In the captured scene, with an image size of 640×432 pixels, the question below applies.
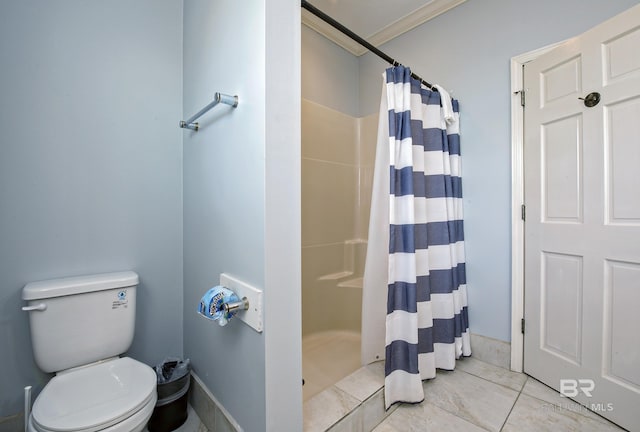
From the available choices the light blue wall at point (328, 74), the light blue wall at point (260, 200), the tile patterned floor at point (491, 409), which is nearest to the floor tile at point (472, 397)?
the tile patterned floor at point (491, 409)

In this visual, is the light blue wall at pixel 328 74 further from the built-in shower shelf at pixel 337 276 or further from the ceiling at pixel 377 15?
the built-in shower shelf at pixel 337 276

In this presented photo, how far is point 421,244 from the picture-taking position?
4.92ft

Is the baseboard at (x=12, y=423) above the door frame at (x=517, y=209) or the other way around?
the other way around

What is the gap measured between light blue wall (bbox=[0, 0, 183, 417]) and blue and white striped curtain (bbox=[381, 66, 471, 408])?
1312 mm

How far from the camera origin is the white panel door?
124 centimetres

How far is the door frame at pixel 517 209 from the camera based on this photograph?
1.68 m

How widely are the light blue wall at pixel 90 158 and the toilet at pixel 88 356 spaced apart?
0.16m

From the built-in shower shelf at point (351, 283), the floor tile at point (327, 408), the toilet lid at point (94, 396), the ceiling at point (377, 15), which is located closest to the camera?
the toilet lid at point (94, 396)

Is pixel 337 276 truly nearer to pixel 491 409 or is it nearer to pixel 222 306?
pixel 491 409

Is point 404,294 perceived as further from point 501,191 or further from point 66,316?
point 66,316

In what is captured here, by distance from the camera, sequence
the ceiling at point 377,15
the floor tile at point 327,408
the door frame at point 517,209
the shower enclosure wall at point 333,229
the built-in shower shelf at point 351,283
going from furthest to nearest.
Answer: the built-in shower shelf at point 351,283 < the shower enclosure wall at point 333,229 < the ceiling at point 377,15 < the door frame at point 517,209 < the floor tile at point 327,408

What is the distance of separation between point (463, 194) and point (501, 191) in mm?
233

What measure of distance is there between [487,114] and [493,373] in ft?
5.66

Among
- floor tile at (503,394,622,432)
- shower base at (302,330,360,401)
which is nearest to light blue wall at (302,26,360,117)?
shower base at (302,330,360,401)
